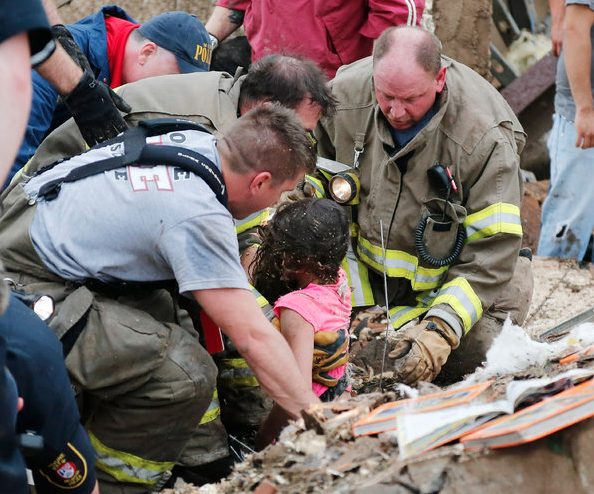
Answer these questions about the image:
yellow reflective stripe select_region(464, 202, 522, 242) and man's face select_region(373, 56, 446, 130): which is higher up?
man's face select_region(373, 56, 446, 130)

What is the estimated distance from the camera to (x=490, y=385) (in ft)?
7.70

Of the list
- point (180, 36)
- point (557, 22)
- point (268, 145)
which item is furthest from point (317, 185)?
point (557, 22)

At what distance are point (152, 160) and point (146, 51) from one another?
164 cm

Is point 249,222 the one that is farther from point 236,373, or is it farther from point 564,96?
point 564,96

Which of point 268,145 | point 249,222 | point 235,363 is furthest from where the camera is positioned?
point 249,222

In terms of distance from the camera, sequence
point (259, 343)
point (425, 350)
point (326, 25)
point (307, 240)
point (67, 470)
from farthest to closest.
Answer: point (326, 25), point (425, 350), point (307, 240), point (259, 343), point (67, 470)

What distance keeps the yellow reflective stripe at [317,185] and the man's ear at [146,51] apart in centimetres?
105

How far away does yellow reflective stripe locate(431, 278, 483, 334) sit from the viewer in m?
3.80

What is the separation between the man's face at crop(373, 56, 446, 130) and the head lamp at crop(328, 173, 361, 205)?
400 millimetres

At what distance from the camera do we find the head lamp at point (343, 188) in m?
4.11

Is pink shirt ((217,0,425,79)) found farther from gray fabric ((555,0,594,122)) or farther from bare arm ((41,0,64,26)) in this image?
bare arm ((41,0,64,26))

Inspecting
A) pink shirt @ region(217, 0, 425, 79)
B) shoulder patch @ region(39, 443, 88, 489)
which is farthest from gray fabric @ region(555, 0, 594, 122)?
shoulder patch @ region(39, 443, 88, 489)

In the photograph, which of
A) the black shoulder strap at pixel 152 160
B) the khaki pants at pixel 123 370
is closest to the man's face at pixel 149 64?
the black shoulder strap at pixel 152 160

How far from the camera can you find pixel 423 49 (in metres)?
3.78
